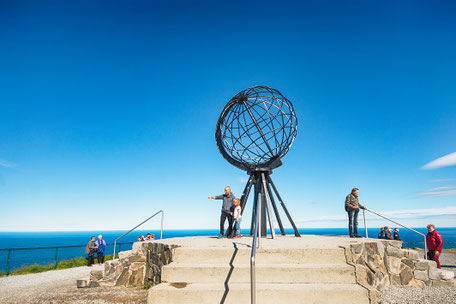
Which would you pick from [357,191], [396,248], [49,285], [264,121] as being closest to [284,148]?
[264,121]

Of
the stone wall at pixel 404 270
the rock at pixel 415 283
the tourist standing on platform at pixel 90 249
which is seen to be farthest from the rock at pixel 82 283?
the rock at pixel 415 283

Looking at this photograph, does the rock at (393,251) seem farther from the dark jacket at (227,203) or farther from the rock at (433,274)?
the dark jacket at (227,203)

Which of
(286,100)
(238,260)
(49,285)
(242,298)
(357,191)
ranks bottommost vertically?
(49,285)

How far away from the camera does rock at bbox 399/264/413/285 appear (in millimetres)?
7120

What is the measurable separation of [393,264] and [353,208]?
79.9 inches

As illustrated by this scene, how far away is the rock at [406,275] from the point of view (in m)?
7.12

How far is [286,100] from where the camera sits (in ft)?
32.0

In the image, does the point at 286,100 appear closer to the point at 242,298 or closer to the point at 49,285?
the point at 242,298

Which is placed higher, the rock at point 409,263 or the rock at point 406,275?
the rock at point 409,263

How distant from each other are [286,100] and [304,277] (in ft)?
22.3

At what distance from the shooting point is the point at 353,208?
342 inches

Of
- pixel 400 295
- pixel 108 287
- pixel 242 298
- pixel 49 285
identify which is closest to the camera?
pixel 242 298

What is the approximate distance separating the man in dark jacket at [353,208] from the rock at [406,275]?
68.9 inches

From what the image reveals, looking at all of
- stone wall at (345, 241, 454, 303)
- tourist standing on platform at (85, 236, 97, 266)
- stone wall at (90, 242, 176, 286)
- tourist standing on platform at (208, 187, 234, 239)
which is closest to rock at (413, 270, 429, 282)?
stone wall at (345, 241, 454, 303)
